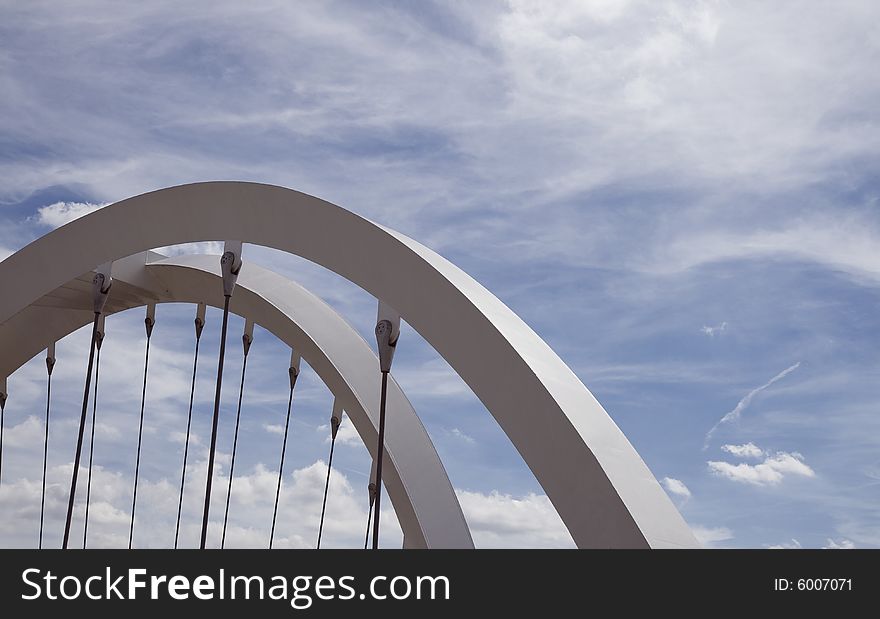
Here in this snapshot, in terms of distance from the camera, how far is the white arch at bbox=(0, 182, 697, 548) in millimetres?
8016

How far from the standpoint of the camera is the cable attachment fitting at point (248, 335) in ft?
54.6

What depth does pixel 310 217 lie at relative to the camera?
10766 mm

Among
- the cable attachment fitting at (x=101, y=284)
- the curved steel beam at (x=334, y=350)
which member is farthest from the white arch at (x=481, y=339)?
the curved steel beam at (x=334, y=350)

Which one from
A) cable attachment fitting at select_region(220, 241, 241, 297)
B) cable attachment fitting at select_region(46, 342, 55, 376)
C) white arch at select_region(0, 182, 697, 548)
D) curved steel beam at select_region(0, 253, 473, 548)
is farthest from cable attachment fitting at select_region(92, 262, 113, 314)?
cable attachment fitting at select_region(46, 342, 55, 376)

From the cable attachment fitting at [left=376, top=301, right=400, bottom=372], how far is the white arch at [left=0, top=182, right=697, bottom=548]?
183 mm

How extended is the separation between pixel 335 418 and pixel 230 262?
232 inches

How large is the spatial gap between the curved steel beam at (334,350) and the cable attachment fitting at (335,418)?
254 millimetres

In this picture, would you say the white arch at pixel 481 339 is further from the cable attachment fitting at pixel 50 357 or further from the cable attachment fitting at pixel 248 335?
the cable attachment fitting at pixel 50 357

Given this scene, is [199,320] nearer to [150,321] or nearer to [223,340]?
[150,321]

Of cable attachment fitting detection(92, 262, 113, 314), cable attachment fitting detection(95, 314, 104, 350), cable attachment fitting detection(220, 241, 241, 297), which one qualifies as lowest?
cable attachment fitting detection(220, 241, 241, 297)

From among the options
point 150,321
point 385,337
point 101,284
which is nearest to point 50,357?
point 150,321

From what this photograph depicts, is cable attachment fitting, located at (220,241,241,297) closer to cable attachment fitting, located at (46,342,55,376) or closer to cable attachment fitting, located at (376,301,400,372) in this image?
cable attachment fitting, located at (376,301,400,372)
